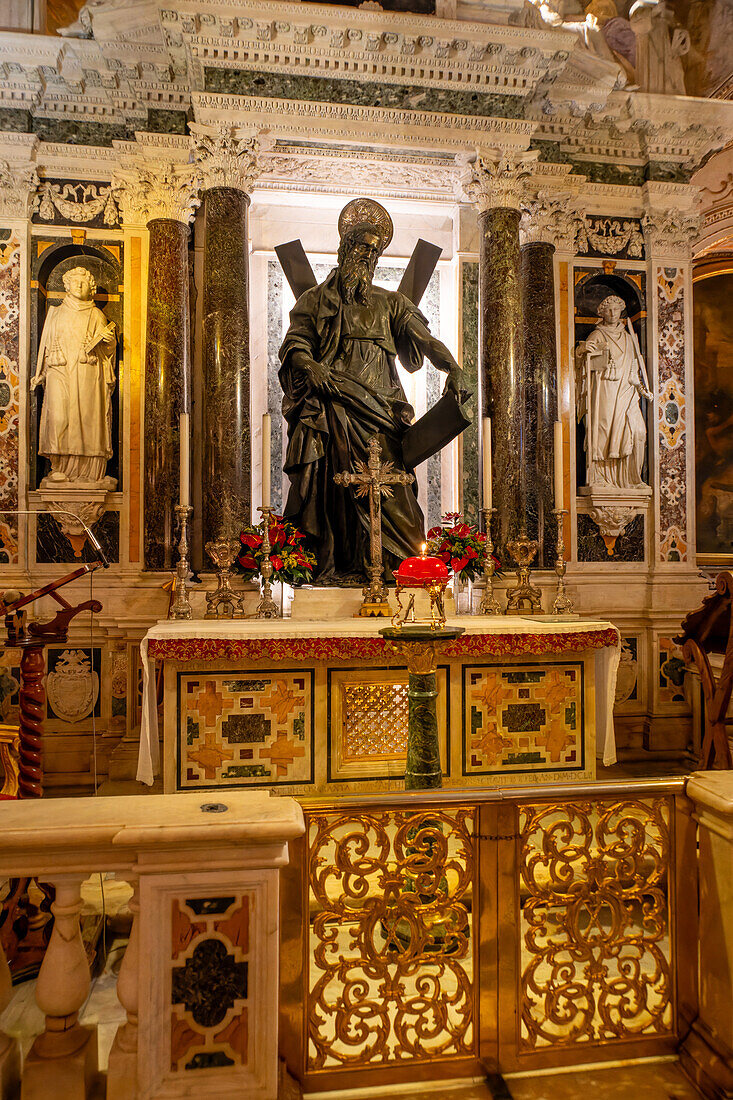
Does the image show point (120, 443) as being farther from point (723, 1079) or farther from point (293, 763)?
point (723, 1079)

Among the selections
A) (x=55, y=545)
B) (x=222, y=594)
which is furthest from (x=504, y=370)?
(x=55, y=545)

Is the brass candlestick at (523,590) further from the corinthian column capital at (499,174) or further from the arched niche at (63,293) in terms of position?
the arched niche at (63,293)

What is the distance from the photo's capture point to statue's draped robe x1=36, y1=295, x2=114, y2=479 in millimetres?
6062

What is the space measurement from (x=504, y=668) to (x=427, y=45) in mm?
4979

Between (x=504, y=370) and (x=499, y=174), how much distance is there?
1.69 metres

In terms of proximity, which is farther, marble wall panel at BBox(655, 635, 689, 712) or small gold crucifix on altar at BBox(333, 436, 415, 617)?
marble wall panel at BBox(655, 635, 689, 712)

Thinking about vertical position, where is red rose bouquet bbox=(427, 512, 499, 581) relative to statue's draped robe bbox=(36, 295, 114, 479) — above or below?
below

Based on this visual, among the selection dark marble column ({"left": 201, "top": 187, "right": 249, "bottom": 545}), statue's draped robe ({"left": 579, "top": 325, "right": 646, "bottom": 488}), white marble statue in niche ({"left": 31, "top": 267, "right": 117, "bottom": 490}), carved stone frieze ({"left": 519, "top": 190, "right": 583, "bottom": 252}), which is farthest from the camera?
statue's draped robe ({"left": 579, "top": 325, "right": 646, "bottom": 488})

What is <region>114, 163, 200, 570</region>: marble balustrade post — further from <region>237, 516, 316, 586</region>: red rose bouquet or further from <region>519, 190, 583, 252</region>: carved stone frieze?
<region>519, 190, 583, 252</region>: carved stone frieze

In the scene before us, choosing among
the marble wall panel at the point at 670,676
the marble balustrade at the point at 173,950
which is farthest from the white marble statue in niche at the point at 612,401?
the marble balustrade at the point at 173,950

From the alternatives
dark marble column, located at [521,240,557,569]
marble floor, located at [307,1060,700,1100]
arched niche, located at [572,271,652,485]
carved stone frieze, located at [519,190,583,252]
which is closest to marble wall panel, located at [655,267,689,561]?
arched niche, located at [572,271,652,485]

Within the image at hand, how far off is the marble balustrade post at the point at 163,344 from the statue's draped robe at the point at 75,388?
1.34 feet

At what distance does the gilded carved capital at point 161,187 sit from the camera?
6.11 meters

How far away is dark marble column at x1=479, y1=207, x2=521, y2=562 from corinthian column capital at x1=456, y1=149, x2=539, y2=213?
0.09 m
